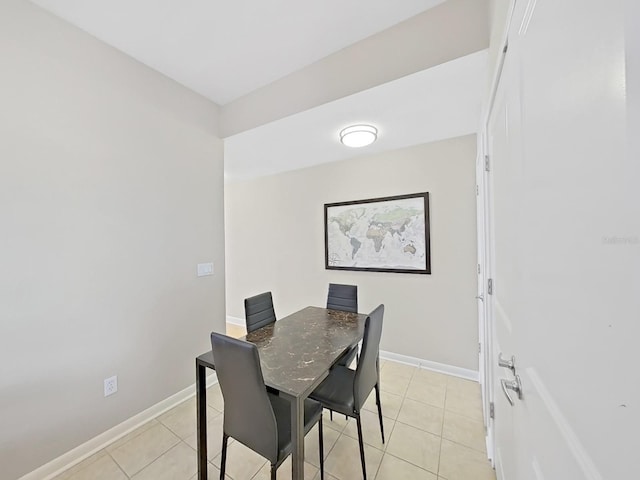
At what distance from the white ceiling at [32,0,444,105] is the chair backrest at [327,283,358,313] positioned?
2.00 m

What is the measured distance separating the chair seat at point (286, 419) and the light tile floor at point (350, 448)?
47 centimetres

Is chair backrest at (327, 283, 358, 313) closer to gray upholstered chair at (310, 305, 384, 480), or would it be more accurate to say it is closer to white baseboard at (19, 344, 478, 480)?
gray upholstered chair at (310, 305, 384, 480)

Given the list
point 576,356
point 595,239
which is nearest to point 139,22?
point 595,239

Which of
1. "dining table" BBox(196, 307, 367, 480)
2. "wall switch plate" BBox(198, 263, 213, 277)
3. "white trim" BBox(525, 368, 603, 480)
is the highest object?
"wall switch plate" BBox(198, 263, 213, 277)

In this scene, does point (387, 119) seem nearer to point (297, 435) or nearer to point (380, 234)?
point (380, 234)

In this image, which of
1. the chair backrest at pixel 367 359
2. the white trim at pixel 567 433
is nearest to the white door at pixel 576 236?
the white trim at pixel 567 433

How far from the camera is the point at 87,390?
1.73 m

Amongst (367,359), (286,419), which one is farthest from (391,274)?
(286,419)

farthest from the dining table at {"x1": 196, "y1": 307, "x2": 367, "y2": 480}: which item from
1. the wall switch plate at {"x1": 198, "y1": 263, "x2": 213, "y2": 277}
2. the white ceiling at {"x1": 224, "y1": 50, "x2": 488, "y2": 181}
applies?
the white ceiling at {"x1": 224, "y1": 50, "x2": 488, "y2": 181}

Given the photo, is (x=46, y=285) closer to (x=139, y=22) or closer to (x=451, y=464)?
(x=139, y=22)

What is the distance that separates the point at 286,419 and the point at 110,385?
143 cm

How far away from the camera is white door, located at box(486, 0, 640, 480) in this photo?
33 centimetres

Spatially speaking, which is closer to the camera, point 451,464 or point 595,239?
point 595,239

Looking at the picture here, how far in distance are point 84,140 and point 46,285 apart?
3.22ft
